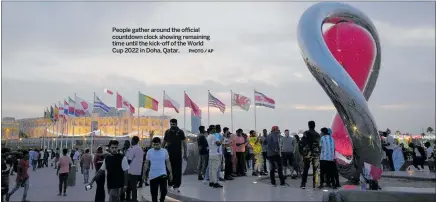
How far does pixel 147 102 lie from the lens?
34.1 meters

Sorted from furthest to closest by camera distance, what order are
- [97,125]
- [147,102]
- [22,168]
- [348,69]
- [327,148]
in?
[97,125] → [147,102] → [348,69] → [22,168] → [327,148]

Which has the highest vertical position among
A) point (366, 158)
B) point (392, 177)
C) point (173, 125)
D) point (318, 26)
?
point (318, 26)

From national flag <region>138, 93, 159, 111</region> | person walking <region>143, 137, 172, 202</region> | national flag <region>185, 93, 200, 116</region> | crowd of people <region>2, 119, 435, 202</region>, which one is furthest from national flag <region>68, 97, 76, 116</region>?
person walking <region>143, 137, 172, 202</region>

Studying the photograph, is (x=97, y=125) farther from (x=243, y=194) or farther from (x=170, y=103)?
(x=243, y=194)

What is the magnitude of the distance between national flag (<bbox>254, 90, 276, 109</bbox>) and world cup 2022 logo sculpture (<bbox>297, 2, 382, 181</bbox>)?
65.3 feet

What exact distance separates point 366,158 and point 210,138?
3.58 meters

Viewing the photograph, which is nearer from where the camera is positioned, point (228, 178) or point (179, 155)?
point (179, 155)

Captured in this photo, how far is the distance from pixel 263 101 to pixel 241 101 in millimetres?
3140

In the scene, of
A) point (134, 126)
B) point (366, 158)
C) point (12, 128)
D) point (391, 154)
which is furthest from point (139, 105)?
point (12, 128)

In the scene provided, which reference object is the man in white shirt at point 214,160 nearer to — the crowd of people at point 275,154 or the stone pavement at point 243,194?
the crowd of people at point 275,154

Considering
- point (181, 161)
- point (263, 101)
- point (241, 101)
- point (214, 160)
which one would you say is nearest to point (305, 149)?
point (214, 160)

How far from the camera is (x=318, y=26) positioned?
8922mm

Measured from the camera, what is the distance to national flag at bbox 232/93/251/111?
1310 inches

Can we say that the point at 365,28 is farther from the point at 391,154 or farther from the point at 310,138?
the point at 391,154
